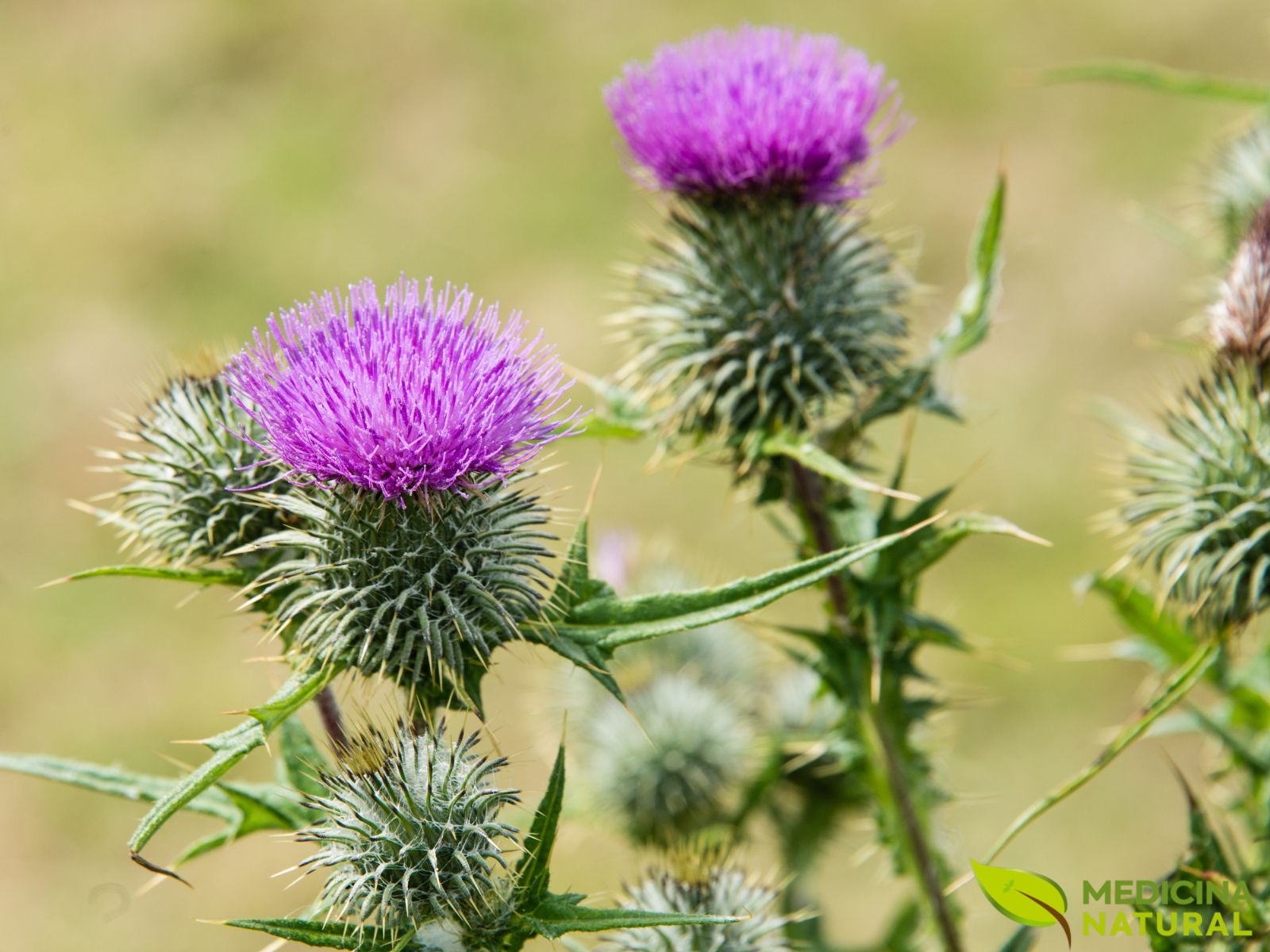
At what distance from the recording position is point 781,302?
3.48 metres

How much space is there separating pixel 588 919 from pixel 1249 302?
2156 mm

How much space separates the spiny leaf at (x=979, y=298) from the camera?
338 cm

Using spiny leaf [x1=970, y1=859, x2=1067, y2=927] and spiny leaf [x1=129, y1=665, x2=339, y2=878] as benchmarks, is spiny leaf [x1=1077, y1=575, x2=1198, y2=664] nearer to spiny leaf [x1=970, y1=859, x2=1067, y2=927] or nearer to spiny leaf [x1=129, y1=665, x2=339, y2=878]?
spiny leaf [x1=970, y1=859, x2=1067, y2=927]

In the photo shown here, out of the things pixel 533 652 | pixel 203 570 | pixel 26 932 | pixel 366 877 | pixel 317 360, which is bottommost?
pixel 366 877

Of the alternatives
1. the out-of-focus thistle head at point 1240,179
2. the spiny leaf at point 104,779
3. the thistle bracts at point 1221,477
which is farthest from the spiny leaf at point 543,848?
the out-of-focus thistle head at point 1240,179

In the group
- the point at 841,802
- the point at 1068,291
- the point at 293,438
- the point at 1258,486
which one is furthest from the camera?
the point at 1068,291

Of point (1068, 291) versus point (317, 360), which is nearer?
point (317, 360)

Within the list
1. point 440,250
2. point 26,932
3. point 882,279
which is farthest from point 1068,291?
point 26,932

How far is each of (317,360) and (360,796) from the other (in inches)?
30.9

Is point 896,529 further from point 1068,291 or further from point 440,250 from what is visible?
point 440,250

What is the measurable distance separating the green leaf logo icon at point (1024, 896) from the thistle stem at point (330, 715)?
4.23ft

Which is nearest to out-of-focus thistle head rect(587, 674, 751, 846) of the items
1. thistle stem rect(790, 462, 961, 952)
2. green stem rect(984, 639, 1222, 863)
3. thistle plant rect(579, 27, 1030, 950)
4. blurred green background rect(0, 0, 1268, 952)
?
thistle plant rect(579, 27, 1030, 950)

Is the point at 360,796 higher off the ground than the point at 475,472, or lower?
lower

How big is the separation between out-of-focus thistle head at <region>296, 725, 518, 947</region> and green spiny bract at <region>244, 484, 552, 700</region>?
0.22 metres
